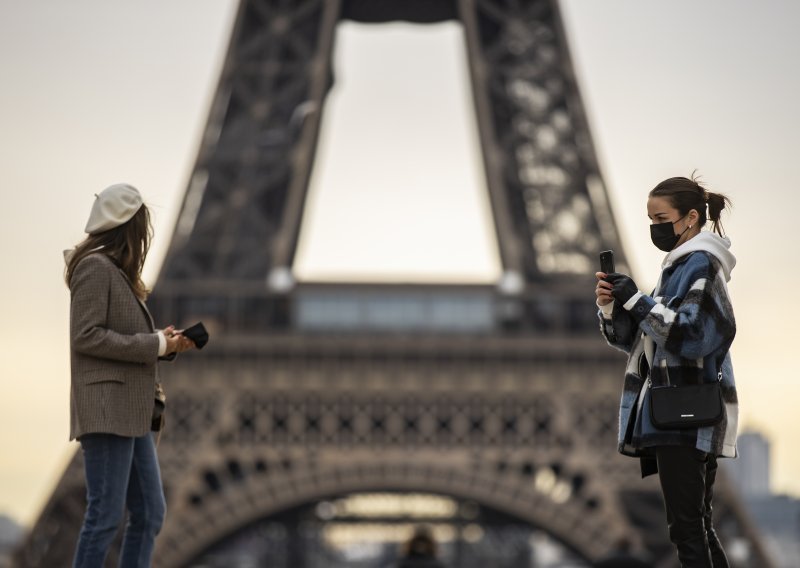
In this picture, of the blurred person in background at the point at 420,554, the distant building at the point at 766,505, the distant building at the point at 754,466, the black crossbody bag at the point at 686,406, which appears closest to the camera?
the black crossbody bag at the point at 686,406

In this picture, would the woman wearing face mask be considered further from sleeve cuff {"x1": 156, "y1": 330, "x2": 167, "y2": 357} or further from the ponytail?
sleeve cuff {"x1": 156, "y1": 330, "x2": 167, "y2": 357}

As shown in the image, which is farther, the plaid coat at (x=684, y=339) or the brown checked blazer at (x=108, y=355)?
the brown checked blazer at (x=108, y=355)

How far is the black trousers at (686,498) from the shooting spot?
716cm

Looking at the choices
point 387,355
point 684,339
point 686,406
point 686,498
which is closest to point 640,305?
point 684,339

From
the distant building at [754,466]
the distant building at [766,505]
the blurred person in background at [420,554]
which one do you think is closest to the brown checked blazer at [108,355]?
the blurred person in background at [420,554]

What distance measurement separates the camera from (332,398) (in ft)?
103

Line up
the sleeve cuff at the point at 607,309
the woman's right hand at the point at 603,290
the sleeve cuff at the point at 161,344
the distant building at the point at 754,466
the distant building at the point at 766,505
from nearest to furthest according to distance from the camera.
Result: the woman's right hand at the point at 603,290 → the sleeve cuff at the point at 607,309 → the sleeve cuff at the point at 161,344 → the distant building at the point at 766,505 → the distant building at the point at 754,466

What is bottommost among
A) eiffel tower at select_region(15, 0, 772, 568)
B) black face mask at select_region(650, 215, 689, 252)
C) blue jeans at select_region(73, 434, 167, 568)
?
blue jeans at select_region(73, 434, 167, 568)

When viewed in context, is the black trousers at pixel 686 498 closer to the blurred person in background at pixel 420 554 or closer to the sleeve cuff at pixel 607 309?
the sleeve cuff at pixel 607 309

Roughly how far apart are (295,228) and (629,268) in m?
6.28

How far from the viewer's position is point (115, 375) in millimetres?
7906

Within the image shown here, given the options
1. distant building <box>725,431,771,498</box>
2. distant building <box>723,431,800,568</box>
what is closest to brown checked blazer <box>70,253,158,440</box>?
distant building <box>723,431,800,568</box>

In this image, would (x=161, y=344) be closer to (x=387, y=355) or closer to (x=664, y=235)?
(x=664, y=235)

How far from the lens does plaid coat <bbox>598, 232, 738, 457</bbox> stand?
7137 millimetres
